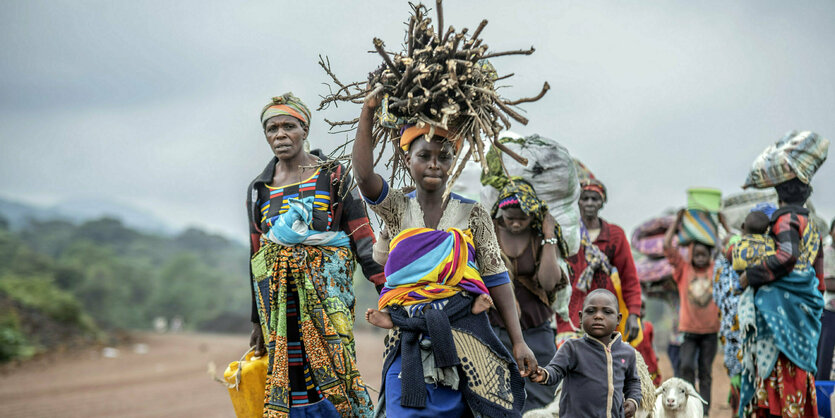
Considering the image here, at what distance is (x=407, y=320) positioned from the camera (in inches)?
146

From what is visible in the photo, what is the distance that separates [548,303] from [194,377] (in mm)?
12926

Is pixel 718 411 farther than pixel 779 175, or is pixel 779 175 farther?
→ pixel 718 411

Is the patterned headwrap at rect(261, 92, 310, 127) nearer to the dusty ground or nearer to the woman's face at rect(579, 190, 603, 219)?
the woman's face at rect(579, 190, 603, 219)

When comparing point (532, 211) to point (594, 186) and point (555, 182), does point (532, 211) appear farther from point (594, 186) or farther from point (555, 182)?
point (594, 186)

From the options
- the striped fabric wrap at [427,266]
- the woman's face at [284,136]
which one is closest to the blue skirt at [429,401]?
the striped fabric wrap at [427,266]

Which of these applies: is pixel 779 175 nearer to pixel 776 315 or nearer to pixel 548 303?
pixel 776 315

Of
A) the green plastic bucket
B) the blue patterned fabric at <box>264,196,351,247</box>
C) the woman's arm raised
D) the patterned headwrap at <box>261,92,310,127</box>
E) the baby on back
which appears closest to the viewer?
the woman's arm raised

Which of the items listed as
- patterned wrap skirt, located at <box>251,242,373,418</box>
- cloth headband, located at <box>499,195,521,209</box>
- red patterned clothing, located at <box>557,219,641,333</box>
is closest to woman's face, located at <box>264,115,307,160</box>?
patterned wrap skirt, located at <box>251,242,373,418</box>

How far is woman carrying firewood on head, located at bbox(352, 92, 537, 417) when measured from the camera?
12.0 ft

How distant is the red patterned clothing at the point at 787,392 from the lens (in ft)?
21.0

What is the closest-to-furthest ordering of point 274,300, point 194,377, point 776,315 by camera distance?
point 274,300 < point 776,315 < point 194,377

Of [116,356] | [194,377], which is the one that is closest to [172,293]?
[116,356]

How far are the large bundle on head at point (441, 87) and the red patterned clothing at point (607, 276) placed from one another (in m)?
3.24

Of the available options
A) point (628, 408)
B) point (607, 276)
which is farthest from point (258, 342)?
point (607, 276)
